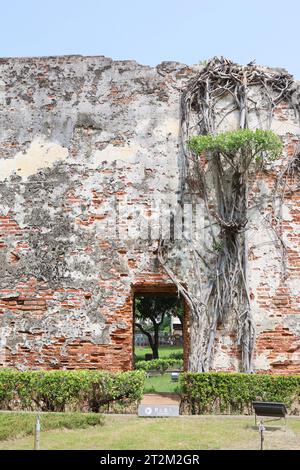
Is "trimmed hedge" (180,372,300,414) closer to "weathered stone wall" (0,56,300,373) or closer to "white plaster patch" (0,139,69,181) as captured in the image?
"weathered stone wall" (0,56,300,373)

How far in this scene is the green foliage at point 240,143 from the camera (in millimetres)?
7922

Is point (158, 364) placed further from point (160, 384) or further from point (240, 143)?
point (240, 143)

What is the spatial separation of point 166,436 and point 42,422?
1.36 metres

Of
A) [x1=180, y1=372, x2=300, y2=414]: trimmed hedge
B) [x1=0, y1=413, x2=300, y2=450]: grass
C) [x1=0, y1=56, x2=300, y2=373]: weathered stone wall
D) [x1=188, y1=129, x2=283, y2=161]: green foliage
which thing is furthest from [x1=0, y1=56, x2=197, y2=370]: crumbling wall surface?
[x1=0, y1=413, x2=300, y2=450]: grass

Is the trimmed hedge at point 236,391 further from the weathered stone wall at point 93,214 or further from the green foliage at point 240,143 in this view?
the green foliage at point 240,143

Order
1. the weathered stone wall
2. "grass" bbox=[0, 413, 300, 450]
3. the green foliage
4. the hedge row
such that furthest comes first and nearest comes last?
the weathered stone wall < the green foliage < the hedge row < "grass" bbox=[0, 413, 300, 450]

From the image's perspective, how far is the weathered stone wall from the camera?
8125mm

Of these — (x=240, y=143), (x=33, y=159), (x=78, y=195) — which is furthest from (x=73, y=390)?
(x=240, y=143)

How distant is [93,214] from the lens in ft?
27.7

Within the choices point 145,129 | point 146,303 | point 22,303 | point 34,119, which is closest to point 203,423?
point 22,303

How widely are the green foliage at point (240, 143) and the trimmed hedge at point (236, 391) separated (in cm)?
315

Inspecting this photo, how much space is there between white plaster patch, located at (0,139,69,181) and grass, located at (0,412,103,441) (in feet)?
12.4

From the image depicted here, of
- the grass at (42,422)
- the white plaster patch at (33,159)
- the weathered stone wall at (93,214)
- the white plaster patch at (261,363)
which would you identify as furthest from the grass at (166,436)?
the white plaster patch at (33,159)

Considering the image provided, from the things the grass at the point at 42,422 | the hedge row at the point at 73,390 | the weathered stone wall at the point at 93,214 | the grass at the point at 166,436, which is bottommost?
the grass at the point at 166,436
